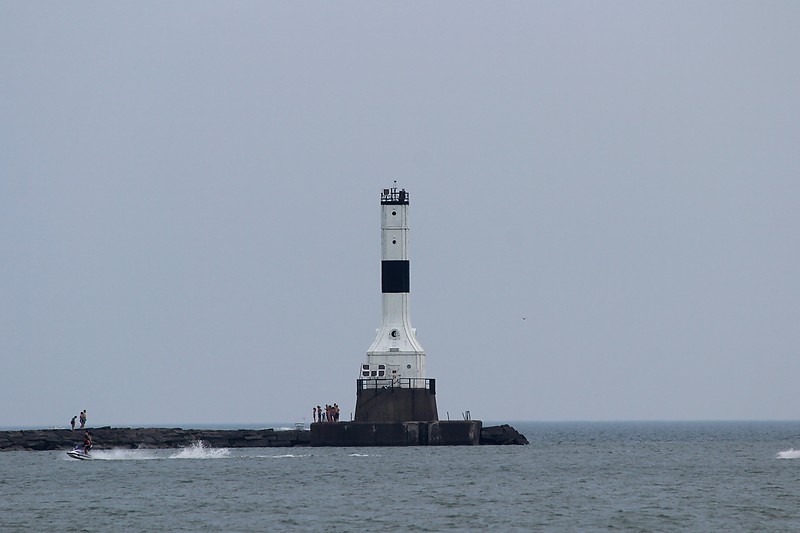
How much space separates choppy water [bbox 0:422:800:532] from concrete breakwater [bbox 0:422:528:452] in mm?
3599

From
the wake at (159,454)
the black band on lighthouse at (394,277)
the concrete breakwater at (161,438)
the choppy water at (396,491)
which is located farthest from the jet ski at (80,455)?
the black band on lighthouse at (394,277)

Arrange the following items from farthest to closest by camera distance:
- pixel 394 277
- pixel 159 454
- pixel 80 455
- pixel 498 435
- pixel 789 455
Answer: pixel 498 435, pixel 159 454, pixel 394 277, pixel 789 455, pixel 80 455

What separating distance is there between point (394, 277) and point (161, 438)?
14.6 metres

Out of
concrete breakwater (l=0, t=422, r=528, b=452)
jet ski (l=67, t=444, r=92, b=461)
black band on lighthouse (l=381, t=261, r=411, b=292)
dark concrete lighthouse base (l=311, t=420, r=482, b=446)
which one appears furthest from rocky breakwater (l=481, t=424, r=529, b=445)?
jet ski (l=67, t=444, r=92, b=461)

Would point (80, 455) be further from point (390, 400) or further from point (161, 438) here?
point (390, 400)

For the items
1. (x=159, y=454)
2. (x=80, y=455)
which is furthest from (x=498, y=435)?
(x=80, y=455)

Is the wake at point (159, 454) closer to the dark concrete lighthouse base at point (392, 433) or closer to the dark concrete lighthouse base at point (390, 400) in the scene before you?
the dark concrete lighthouse base at point (392, 433)

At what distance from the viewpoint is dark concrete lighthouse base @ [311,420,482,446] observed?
231 ft

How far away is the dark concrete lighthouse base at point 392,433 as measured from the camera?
70.5 metres

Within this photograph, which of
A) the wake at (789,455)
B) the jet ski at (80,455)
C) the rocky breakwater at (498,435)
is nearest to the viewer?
the jet ski at (80,455)

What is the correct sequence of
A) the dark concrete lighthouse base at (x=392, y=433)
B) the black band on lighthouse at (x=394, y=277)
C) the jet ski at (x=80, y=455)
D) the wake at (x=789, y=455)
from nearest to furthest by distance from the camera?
the jet ski at (x=80, y=455) → the wake at (x=789, y=455) → the dark concrete lighthouse base at (x=392, y=433) → the black band on lighthouse at (x=394, y=277)

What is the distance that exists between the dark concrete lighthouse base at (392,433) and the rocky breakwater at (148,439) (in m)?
3.85

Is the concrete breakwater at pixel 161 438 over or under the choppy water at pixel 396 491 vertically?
over

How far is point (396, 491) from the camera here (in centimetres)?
4956
